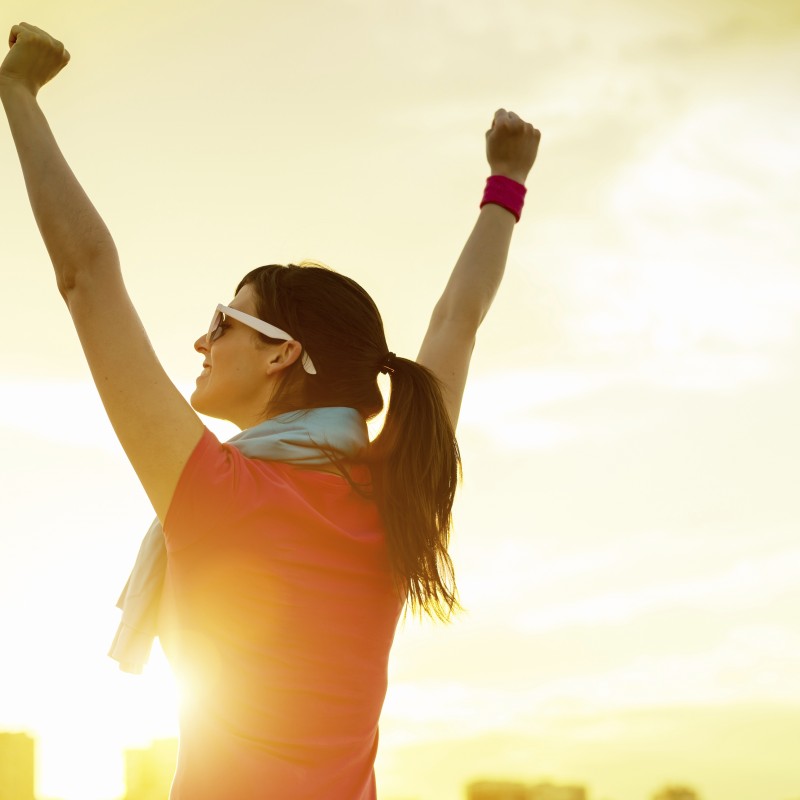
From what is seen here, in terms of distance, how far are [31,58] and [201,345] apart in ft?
2.51

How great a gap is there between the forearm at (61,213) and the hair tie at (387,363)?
77 centimetres

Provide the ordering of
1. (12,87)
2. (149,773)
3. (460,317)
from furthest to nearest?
(149,773) → (460,317) → (12,87)

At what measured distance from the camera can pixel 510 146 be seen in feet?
13.0

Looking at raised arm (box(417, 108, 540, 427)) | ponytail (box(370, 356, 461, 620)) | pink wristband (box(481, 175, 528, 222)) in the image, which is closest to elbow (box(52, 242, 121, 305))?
ponytail (box(370, 356, 461, 620))

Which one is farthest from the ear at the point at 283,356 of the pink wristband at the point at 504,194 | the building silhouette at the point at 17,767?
the building silhouette at the point at 17,767

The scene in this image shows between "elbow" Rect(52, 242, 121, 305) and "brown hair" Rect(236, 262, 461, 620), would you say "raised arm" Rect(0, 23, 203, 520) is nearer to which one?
"elbow" Rect(52, 242, 121, 305)

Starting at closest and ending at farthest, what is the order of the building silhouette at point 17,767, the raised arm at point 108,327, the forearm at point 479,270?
the raised arm at point 108,327 < the forearm at point 479,270 < the building silhouette at point 17,767

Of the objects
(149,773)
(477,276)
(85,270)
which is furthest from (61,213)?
(149,773)

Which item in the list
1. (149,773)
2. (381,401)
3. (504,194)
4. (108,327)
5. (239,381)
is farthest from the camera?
(149,773)

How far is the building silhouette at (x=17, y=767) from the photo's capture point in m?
33.3

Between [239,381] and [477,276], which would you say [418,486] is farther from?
[477,276]

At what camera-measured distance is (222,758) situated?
236 cm

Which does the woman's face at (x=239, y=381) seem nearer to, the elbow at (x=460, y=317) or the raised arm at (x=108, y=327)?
the raised arm at (x=108, y=327)

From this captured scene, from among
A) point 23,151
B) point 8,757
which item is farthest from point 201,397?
point 8,757
